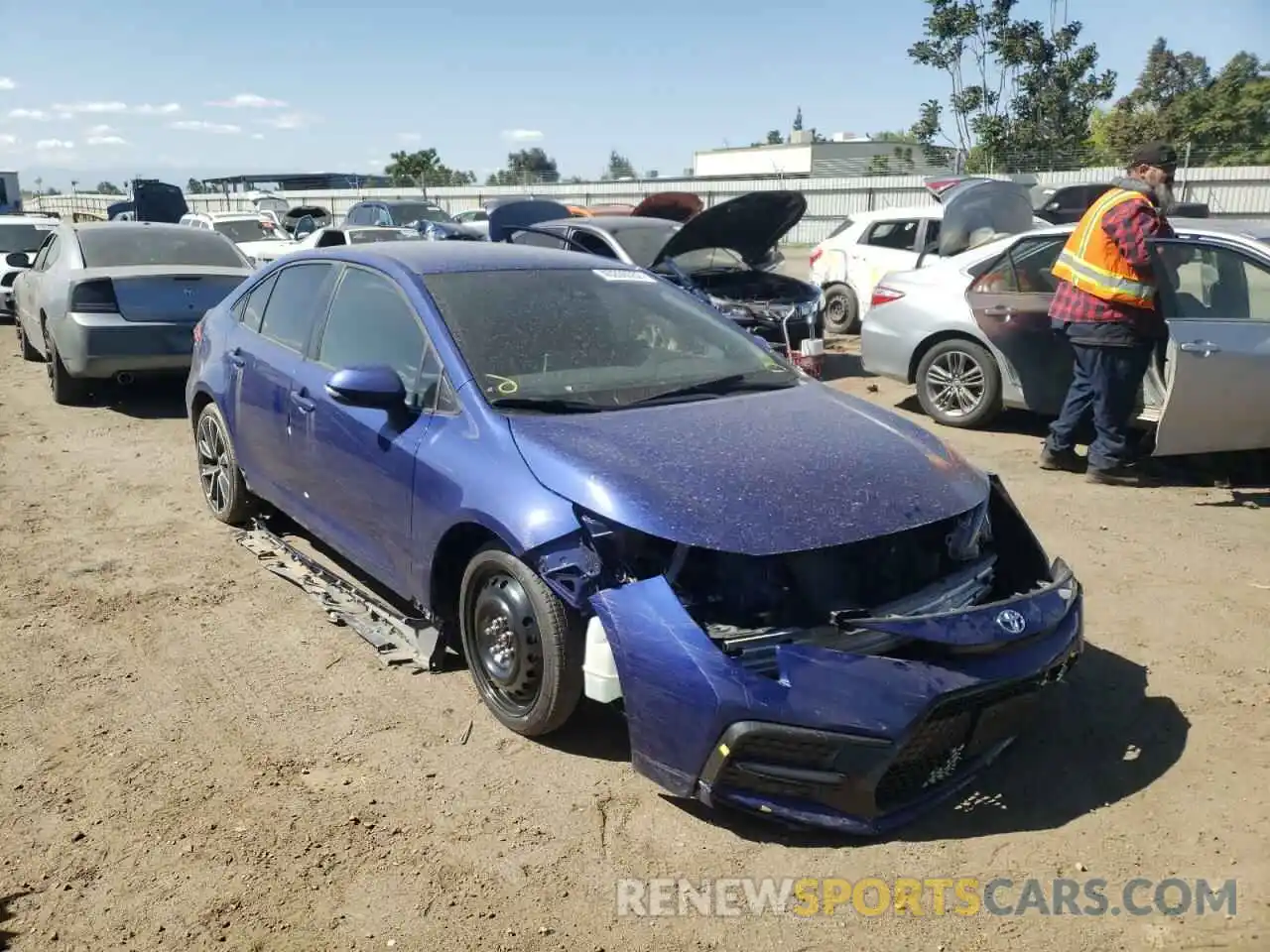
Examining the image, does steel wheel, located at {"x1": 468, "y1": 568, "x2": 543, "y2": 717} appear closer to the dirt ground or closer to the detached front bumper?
the dirt ground

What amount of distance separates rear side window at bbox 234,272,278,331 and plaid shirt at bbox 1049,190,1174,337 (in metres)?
4.64

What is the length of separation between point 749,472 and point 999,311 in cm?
484

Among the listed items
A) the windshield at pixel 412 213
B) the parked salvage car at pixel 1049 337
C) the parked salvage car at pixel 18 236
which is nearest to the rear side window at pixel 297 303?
the parked salvage car at pixel 1049 337

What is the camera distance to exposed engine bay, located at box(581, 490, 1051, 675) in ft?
9.78

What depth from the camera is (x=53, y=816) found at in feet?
10.3

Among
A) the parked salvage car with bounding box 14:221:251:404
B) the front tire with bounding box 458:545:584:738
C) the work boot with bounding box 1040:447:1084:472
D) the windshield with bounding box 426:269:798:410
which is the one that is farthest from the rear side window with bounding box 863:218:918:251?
the front tire with bounding box 458:545:584:738

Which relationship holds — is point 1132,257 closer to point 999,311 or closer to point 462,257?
point 999,311

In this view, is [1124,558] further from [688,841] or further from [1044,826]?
[688,841]

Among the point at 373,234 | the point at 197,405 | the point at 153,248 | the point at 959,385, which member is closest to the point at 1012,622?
the point at 197,405

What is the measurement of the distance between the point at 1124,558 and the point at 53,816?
473cm

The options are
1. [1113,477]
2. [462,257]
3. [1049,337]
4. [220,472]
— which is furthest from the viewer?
[1049,337]

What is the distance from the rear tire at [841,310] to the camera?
12.6 m

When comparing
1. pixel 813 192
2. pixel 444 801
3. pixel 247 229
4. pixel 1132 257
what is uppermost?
pixel 813 192

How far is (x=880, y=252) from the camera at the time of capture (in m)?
12.0
